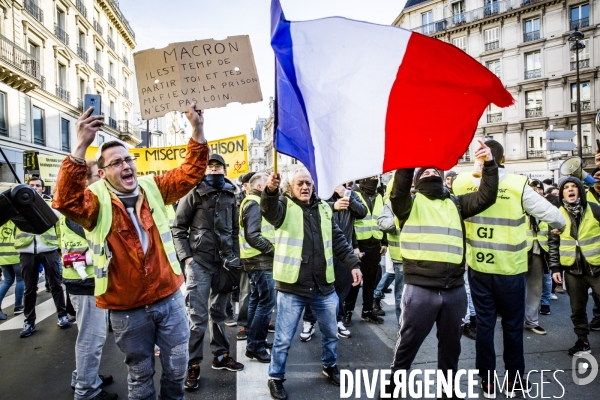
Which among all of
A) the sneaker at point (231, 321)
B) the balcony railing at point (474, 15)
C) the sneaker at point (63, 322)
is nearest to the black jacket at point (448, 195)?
the sneaker at point (231, 321)

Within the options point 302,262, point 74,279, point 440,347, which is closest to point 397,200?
point 302,262

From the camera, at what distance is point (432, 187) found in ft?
10.5

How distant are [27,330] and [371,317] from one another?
482 cm

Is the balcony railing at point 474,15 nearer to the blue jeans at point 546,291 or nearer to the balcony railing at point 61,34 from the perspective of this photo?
the balcony railing at point 61,34

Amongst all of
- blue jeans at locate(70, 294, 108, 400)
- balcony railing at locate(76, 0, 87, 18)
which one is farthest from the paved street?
balcony railing at locate(76, 0, 87, 18)

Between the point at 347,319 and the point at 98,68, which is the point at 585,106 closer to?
the point at 347,319

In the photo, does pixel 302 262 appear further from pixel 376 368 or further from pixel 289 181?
pixel 376 368

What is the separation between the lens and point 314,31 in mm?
2520

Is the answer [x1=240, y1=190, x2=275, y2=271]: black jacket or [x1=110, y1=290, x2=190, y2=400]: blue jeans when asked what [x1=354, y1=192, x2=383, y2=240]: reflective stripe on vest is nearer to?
[x1=240, y1=190, x2=275, y2=271]: black jacket

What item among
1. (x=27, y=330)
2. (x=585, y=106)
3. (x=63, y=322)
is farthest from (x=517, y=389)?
(x=585, y=106)

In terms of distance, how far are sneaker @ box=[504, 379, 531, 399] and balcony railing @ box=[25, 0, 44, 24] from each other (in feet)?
93.4

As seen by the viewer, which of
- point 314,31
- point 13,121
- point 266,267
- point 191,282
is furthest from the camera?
point 13,121

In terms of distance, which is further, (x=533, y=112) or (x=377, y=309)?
(x=533, y=112)

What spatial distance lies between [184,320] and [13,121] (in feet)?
78.2
